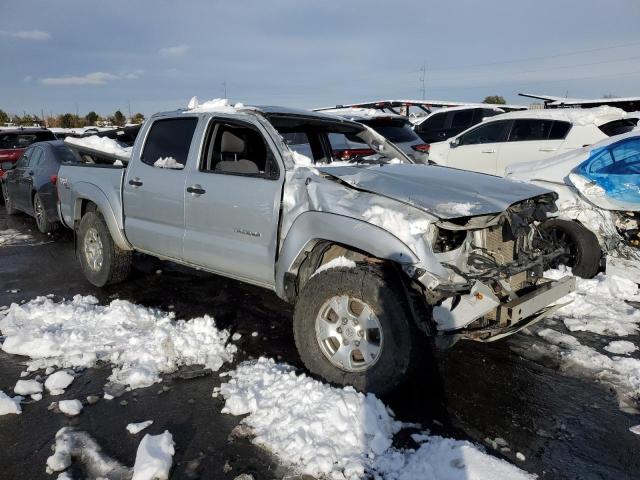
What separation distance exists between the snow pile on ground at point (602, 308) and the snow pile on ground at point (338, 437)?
7.89ft

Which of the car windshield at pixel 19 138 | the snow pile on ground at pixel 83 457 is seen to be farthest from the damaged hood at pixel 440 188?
the car windshield at pixel 19 138

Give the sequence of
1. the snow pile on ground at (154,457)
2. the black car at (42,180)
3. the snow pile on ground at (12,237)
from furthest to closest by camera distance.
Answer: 1. the black car at (42,180)
2. the snow pile on ground at (12,237)
3. the snow pile on ground at (154,457)

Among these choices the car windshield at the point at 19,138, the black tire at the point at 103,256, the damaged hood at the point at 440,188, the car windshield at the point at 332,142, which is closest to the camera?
the damaged hood at the point at 440,188

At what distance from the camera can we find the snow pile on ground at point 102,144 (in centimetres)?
604

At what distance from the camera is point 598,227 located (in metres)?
5.71

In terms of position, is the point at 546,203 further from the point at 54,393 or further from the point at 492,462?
the point at 54,393

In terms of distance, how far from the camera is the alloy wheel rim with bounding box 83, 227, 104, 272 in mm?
5699

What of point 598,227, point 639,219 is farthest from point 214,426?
point 639,219

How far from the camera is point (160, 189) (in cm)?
471

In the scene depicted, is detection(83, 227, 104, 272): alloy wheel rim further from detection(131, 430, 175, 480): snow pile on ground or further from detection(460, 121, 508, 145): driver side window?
detection(460, 121, 508, 145): driver side window

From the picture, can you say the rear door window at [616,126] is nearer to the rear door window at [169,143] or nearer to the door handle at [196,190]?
the rear door window at [169,143]

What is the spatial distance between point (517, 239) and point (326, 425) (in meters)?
1.95

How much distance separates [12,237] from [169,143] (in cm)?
585

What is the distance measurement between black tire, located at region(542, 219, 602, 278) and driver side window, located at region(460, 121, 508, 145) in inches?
183
